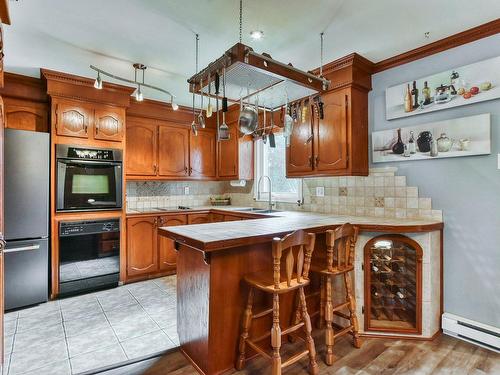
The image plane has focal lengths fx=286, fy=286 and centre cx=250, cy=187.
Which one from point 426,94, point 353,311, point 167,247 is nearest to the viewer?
point 353,311

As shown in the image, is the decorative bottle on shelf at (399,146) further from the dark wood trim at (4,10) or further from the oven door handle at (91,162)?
the oven door handle at (91,162)

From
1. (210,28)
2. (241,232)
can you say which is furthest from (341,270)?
(210,28)

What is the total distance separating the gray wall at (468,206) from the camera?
2201 mm

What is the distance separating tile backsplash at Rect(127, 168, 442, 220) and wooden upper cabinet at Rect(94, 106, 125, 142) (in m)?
0.95

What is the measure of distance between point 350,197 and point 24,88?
3803 mm

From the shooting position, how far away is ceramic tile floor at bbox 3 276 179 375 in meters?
1.99

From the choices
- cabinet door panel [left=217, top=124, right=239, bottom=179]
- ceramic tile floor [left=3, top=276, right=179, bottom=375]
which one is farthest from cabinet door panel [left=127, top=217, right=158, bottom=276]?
cabinet door panel [left=217, top=124, right=239, bottom=179]

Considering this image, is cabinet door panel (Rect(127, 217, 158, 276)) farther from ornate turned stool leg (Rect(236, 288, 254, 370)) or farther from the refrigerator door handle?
ornate turned stool leg (Rect(236, 288, 254, 370))

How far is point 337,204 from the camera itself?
3.22m

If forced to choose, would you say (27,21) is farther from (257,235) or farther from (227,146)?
(227,146)

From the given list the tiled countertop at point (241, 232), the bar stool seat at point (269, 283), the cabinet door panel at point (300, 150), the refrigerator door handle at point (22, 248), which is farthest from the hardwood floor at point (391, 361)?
the refrigerator door handle at point (22, 248)

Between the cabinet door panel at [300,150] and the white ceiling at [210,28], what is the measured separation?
68 centimetres

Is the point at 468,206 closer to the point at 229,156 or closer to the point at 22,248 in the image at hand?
the point at 229,156

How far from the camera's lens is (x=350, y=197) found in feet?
10.2
